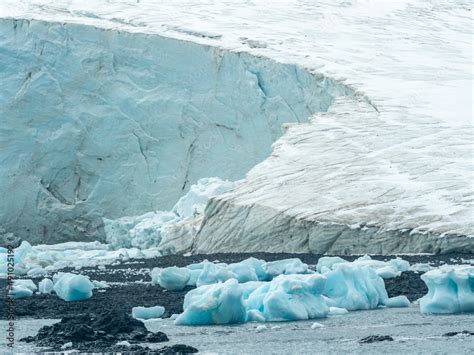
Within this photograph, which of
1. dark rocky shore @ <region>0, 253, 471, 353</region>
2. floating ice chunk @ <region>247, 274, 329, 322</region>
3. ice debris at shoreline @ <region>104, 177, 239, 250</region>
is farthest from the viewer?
ice debris at shoreline @ <region>104, 177, 239, 250</region>

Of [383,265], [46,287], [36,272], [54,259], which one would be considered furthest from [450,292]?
[54,259]

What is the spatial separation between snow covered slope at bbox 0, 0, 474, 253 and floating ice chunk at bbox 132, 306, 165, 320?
5.41m

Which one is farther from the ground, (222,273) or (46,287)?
(222,273)

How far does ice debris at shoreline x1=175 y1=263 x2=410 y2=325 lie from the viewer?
296 inches

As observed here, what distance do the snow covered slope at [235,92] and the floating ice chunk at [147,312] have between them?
5.41 metres

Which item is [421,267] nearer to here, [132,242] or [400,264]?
[400,264]

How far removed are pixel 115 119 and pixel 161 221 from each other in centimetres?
289

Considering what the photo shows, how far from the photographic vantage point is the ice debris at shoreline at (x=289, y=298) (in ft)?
24.6

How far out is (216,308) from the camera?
751cm

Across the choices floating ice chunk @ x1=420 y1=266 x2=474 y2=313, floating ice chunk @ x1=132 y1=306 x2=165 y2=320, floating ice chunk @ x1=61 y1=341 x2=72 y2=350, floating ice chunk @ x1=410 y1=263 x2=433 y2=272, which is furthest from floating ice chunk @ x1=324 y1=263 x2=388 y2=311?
floating ice chunk @ x1=61 y1=341 x2=72 y2=350

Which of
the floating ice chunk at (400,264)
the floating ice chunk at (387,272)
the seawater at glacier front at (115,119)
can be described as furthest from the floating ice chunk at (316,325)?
the seawater at glacier front at (115,119)

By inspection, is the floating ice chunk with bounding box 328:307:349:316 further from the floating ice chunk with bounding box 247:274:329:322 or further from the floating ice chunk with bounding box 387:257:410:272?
the floating ice chunk with bounding box 387:257:410:272

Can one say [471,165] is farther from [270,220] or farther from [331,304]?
[331,304]

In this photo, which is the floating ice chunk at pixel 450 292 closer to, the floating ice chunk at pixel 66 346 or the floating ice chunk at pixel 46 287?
the floating ice chunk at pixel 66 346
